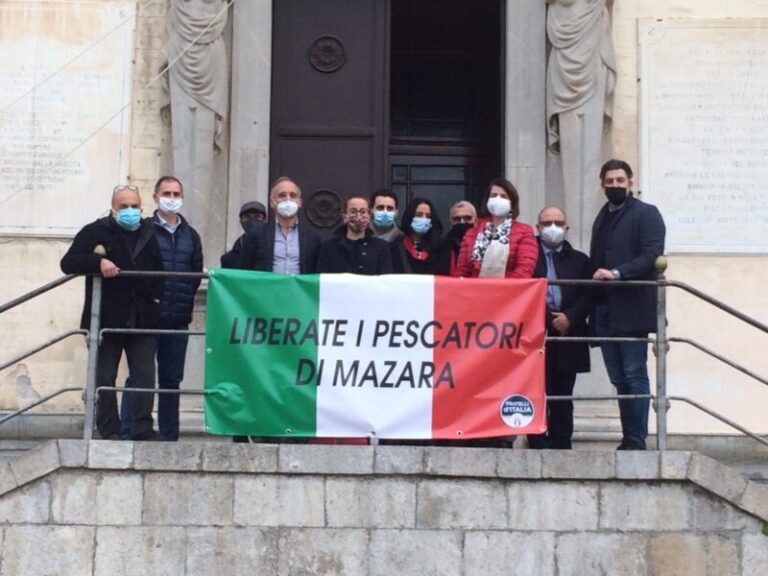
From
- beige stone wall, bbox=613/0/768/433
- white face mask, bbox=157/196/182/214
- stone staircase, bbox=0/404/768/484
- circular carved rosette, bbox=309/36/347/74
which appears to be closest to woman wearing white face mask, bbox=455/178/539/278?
white face mask, bbox=157/196/182/214

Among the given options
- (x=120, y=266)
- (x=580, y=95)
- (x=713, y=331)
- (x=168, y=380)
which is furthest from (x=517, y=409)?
(x=580, y=95)

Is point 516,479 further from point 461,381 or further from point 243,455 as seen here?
point 243,455

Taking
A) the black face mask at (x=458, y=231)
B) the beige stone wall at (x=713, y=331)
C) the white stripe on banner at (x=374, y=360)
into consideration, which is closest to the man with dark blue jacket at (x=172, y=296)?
the white stripe on banner at (x=374, y=360)

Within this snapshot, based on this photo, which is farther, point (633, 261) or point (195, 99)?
point (195, 99)

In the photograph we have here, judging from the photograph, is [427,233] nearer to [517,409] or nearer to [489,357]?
[489,357]

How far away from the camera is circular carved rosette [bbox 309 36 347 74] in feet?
42.3

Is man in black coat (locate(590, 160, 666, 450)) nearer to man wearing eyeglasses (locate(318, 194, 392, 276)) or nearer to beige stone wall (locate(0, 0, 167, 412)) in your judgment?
man wearing eyeglasses (locate(318, 194, 392, 276))

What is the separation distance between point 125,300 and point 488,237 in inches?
87.5

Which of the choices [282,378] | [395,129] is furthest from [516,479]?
[395,129]

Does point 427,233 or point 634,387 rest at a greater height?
point 427,233

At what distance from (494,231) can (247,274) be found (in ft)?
5.05

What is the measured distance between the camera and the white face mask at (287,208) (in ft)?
33.7

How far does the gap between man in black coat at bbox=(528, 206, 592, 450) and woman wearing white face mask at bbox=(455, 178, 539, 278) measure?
15 cm

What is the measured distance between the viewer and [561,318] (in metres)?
10.2
